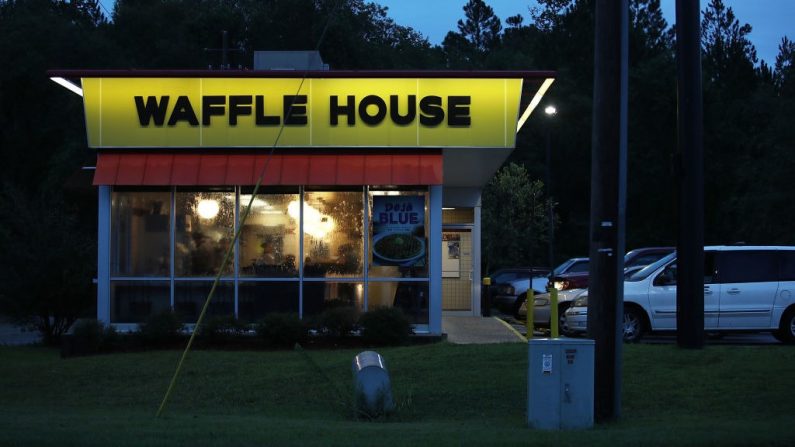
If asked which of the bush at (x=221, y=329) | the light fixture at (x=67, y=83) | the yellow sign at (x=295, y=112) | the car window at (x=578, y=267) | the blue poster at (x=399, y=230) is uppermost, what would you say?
the light fixture at (x=67, y=83)

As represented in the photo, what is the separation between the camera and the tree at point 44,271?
71.3 feet

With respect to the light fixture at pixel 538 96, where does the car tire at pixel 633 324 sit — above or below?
below

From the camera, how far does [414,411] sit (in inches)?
505

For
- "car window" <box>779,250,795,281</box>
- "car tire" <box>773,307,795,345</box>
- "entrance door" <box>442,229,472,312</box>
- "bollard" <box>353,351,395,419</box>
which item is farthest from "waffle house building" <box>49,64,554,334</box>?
"bollard" <box>353,351,395,419</box>

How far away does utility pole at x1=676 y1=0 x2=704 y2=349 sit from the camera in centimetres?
1555

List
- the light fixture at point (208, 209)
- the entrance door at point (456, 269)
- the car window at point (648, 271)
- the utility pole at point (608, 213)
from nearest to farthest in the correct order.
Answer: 1. the utility pole at point (608, 213)
2. the car window at point (648, 271)
3. the light fixture at point (208, 209)
4. the entrance door at point (456, 269)

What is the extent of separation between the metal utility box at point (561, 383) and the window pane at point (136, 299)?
35.2ft

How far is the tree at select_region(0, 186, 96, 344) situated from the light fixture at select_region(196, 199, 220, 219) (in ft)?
12.2

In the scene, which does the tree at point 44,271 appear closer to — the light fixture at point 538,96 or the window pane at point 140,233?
the window pane at point 140,233

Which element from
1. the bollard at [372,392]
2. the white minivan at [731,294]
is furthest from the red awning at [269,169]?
the bollard at [372,392]

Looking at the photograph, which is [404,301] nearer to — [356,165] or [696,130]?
[356,165]

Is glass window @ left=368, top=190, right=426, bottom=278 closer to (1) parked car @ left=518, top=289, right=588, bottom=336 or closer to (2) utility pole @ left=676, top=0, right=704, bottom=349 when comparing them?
(1) parked car @ left=518, top=289, right=588, bottom=336

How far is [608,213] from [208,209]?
10.5 m

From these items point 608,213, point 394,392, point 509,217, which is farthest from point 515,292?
point 608,213
